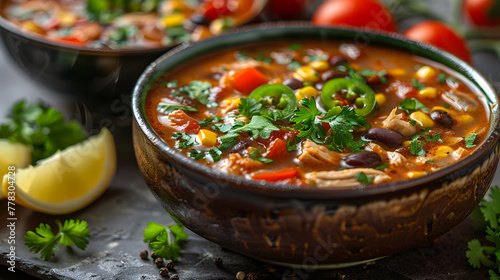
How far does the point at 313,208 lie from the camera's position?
2602 millimetres

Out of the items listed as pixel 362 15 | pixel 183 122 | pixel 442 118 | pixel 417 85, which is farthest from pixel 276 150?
pixel 362 15

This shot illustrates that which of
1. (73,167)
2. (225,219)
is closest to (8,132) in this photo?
(73,167)

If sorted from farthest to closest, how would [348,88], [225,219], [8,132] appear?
[8,132]
[348,88]
[225,219]

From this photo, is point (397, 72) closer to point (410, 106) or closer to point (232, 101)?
point (410, 106)

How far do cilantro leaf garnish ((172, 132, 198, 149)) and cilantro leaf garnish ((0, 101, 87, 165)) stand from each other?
1378 millimetres

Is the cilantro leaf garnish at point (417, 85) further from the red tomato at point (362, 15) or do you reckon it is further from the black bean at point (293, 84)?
the red tomato at point (362, 15)

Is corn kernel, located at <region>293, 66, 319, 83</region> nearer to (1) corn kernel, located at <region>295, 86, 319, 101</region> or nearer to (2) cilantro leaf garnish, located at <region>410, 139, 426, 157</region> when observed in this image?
(1) corn kernel, located at <region>295, 86, 319, 101</region>

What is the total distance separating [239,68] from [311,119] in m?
0.85

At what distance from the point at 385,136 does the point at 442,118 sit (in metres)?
0.39

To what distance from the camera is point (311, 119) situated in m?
3.11

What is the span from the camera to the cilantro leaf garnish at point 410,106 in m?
3.35

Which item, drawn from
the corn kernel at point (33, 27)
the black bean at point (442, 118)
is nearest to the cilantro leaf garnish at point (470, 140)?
the black bean at point (442, 118)

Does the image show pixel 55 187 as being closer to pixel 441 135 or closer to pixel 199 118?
pixel 199 118

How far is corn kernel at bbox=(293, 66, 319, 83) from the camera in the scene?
12.0 ft
